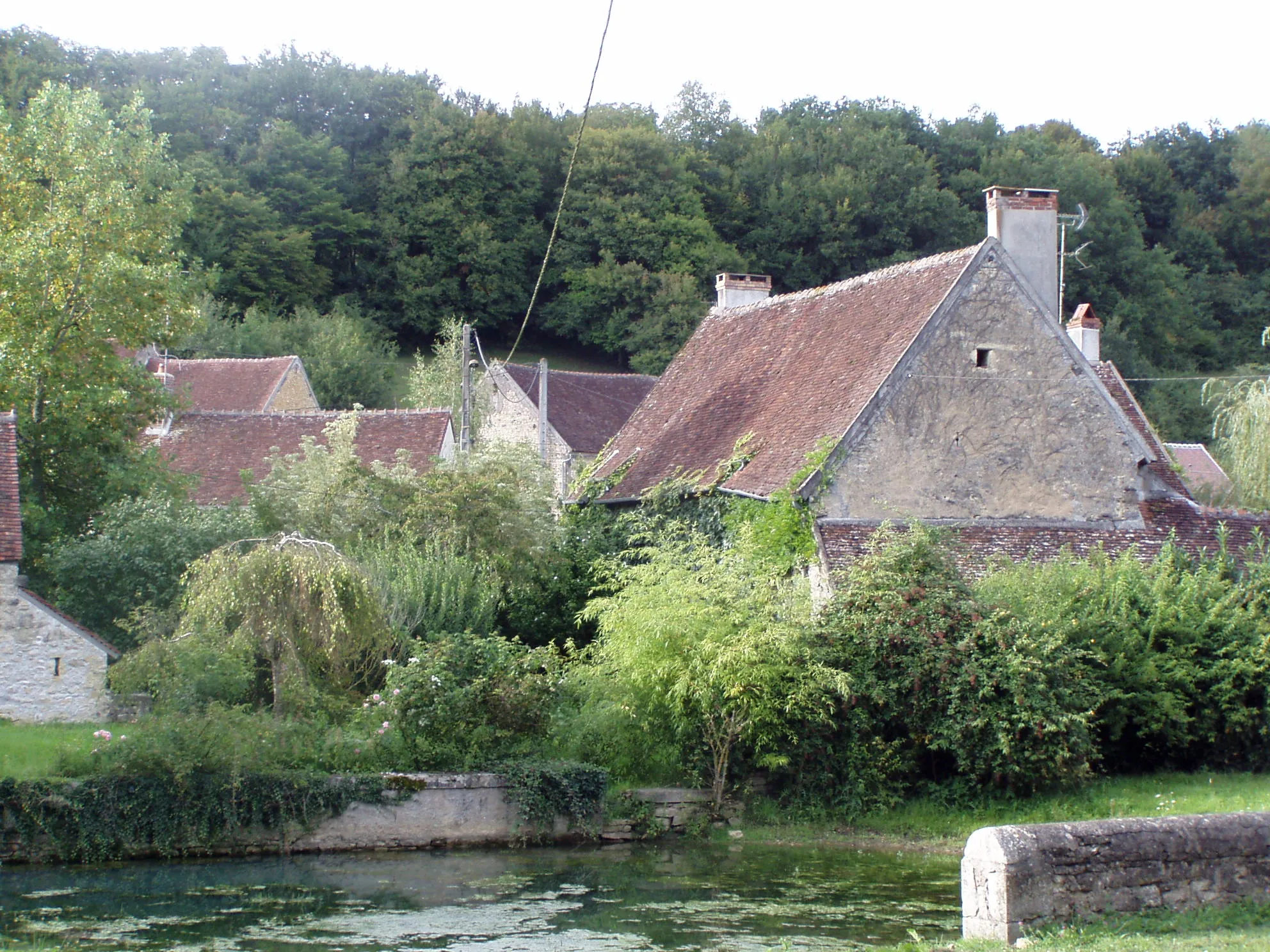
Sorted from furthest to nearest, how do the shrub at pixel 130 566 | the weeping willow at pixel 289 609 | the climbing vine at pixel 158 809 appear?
the shrub at pixel 130 566
the weeping willow at pixel 289 609
the climbing vine at pixel 158 809

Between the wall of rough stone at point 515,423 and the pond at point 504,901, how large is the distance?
86.8 ft

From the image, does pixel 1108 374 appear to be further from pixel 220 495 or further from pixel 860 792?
pixel 220 495

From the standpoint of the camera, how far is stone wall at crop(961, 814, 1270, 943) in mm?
8211

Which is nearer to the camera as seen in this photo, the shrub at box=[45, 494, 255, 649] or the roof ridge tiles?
the shrub at box=[45, 494, 255, 649]

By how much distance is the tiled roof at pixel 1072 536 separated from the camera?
664 inches

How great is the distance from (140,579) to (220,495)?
1054cm

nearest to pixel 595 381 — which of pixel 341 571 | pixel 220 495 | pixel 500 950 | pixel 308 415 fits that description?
pixel 308 415

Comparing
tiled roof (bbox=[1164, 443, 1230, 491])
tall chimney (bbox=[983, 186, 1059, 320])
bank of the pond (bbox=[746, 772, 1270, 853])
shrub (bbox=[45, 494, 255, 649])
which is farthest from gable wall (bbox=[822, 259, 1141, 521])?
tiled roof (bbox=[1164, 443, 1230, 491])

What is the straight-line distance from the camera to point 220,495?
96.3 ft

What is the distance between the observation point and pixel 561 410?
42.6 metres

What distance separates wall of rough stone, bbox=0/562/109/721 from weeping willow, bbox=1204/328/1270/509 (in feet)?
80.6

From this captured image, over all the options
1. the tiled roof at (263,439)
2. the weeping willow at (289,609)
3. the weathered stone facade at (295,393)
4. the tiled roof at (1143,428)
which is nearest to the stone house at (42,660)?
the weeping willow at (289,609)

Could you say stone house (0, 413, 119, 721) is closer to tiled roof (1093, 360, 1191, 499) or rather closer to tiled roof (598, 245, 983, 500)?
tiled roof (598, 245, 983, 500)

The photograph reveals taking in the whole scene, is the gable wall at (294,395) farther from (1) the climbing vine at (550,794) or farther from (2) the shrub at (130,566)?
(1) the climbing vine at (550,794)
